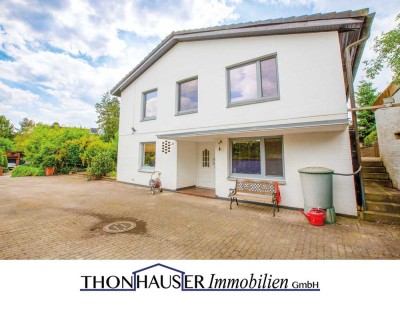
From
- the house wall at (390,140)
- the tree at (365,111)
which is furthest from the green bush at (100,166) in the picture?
A: the tree at (365,111)

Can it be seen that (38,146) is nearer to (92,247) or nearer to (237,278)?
(92,247)

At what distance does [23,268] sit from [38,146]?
1987 centimetres

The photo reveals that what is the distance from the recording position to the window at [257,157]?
6402mm

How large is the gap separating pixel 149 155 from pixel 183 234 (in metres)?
7.26

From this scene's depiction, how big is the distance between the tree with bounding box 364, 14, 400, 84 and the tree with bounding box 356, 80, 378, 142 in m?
12.2

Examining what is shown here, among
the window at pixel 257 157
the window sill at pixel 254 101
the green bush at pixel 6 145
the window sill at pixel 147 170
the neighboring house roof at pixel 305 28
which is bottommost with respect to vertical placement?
the window sill at pixel 147 170

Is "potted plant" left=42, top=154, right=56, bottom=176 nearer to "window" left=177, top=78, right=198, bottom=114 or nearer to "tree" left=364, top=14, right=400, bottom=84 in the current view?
"window" left=177, top=78, right=198, bottom=114

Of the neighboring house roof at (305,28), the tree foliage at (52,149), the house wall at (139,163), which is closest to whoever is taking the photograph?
the neighboring house roof at (305,28)

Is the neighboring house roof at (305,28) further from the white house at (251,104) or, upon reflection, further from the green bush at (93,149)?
the green bush at (93,149)

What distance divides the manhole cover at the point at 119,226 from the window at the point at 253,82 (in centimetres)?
575

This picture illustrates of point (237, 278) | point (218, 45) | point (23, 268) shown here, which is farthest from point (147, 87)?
point (237, 278)

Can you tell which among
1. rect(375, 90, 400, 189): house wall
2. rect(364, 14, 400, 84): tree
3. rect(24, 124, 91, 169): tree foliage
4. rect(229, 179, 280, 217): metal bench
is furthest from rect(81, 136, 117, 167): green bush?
rect(375, 90, 400, 189): house wall

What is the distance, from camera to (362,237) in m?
3.90

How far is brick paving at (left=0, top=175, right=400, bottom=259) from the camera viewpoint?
3266 mm
